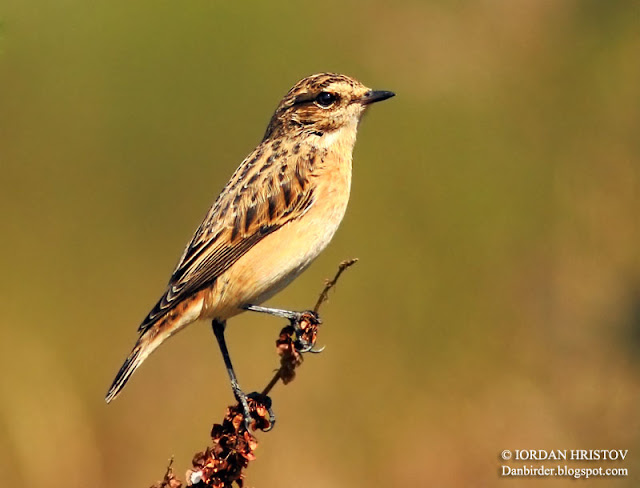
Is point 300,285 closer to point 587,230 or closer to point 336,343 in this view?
point 336,343

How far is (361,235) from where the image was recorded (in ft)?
30.9

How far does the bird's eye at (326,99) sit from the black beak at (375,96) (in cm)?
19

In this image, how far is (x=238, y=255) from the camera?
623 centimetres

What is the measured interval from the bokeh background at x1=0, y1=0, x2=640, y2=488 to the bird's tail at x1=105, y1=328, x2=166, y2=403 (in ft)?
5.37

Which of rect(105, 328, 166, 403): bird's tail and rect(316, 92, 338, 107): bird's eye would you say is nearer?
rect(105, 328, 166, 403): bird's tail

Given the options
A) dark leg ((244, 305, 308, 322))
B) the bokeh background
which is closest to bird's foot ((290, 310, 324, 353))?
dark leg ((244, 305, 308, 322))

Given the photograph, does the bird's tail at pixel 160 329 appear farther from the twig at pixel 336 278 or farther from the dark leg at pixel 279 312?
the twig at pixel 336 278

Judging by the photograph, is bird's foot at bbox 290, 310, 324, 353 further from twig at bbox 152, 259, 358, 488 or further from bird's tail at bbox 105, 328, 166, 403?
bird's tail at bbox 105, 328, 166, 403

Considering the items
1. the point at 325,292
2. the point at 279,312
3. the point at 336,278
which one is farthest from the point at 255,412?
the point at 279,312

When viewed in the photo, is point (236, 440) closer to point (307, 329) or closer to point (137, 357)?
point (307, 329)

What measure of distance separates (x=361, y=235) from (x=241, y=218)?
10.4 ft

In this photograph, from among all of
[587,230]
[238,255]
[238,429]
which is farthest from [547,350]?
[238,429]

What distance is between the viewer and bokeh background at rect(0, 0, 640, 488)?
7.17 m

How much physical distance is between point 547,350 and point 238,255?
2299 millimetres
